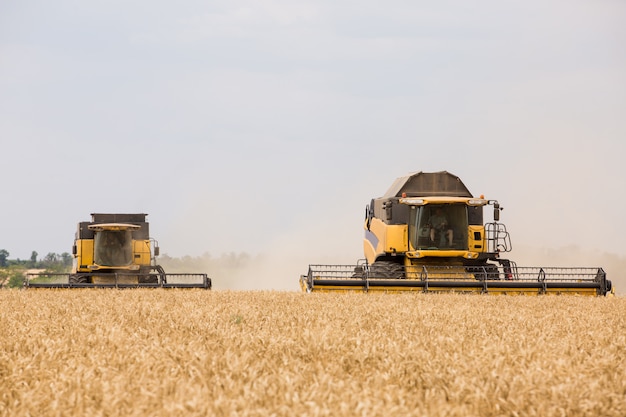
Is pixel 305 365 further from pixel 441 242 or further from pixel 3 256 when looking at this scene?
pixel 3 256

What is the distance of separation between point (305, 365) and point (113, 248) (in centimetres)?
1730

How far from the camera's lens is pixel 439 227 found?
58.1 ft

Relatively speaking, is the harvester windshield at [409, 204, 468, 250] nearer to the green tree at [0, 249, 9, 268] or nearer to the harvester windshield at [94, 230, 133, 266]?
the harvester windshield at [94, 230, 133, 266]

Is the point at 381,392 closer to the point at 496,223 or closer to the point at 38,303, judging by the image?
the point at 38,303

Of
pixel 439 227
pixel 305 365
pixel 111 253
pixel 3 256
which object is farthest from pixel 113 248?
pixel 3 256

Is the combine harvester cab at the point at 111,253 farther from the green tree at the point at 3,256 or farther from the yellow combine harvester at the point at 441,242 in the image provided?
the green tree at the point at 3,256

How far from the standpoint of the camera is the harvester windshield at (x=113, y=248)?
70.9ft

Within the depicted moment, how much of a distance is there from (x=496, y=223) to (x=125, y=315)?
10.3m

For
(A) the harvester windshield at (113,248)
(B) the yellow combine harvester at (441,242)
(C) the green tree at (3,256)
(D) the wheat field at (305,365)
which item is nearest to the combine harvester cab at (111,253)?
(A) the harvester windshield at (113,248)

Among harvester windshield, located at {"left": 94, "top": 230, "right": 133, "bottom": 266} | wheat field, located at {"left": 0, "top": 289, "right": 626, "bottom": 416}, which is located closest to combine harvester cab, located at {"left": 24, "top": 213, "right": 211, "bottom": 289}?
harvester windshield, located at {"left": 94, "top": 230, "right": 133, "bottom": 266}

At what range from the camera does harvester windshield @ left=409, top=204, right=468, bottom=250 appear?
57.8 feet

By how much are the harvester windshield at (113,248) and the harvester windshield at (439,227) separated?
8109 millimetres

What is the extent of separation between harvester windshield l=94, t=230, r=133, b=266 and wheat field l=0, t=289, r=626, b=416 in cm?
1244

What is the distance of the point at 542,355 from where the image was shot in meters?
5.95
